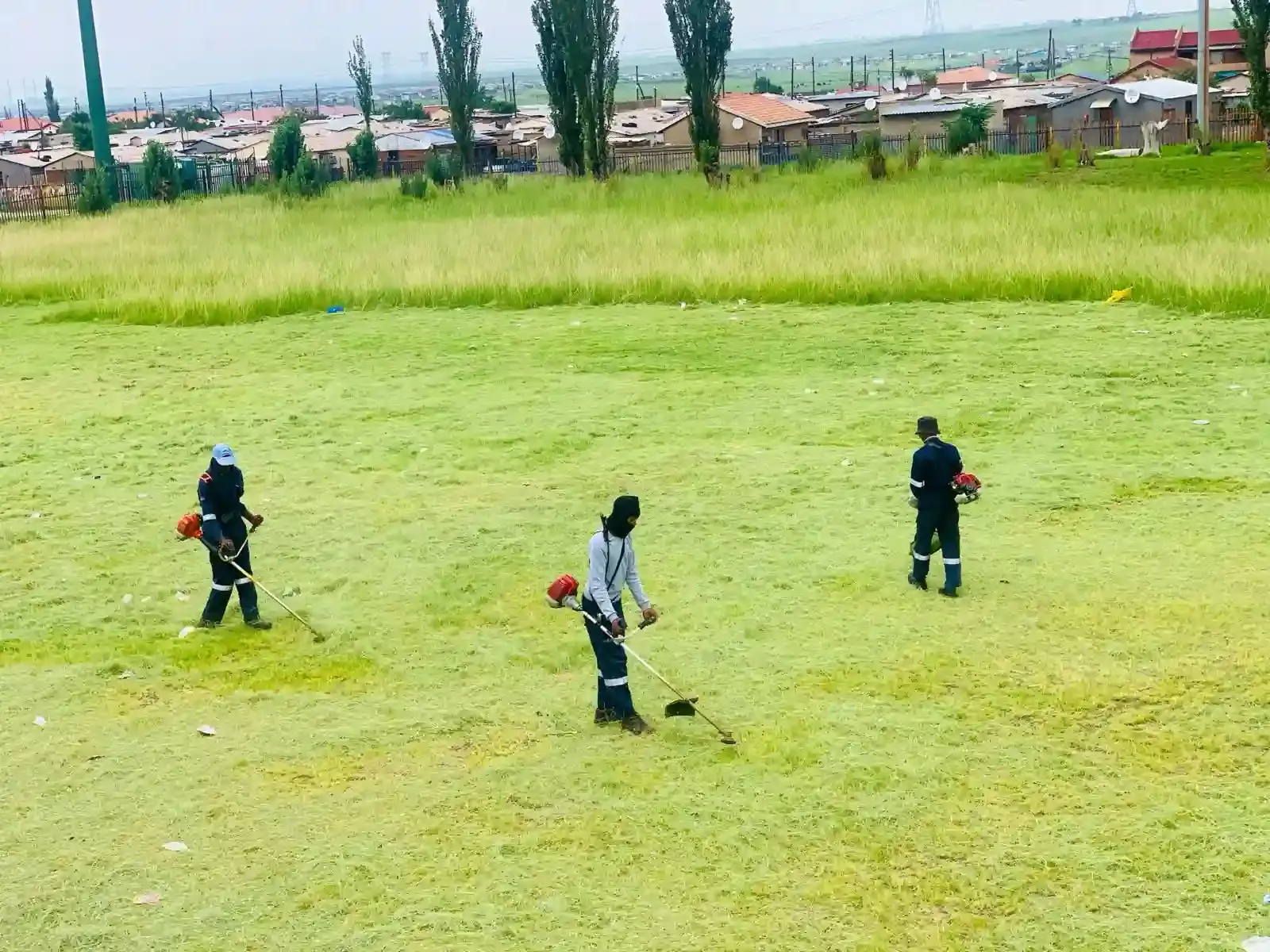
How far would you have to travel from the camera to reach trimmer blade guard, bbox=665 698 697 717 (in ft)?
23.2

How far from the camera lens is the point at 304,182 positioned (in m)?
41.0

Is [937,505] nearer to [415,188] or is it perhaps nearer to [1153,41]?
[415,188]

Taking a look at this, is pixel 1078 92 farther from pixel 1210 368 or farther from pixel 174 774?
pixel 174 774

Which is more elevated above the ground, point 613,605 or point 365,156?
point 365,156

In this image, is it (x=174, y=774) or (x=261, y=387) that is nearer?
(x=174, y=774)

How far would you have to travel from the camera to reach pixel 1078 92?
58.8 metres

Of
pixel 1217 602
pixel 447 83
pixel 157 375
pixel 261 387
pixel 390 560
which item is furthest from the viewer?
pixel 447 83

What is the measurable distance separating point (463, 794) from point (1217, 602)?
4.64 meters

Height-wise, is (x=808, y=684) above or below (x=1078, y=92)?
below

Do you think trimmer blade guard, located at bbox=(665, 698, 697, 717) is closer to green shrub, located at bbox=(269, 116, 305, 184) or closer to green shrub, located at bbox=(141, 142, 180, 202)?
green shrub, located at bbox=(141, 142, 180, 202)

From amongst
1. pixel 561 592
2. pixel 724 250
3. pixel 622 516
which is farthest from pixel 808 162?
pixel 561 592

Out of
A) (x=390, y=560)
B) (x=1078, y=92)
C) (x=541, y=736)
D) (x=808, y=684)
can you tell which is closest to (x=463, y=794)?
(x=541, y=736)

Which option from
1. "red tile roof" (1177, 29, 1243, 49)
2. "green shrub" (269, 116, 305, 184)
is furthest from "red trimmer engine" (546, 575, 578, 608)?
"red tile roof" (1177, 29, 1243, 49)

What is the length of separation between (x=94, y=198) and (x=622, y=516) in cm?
3612
